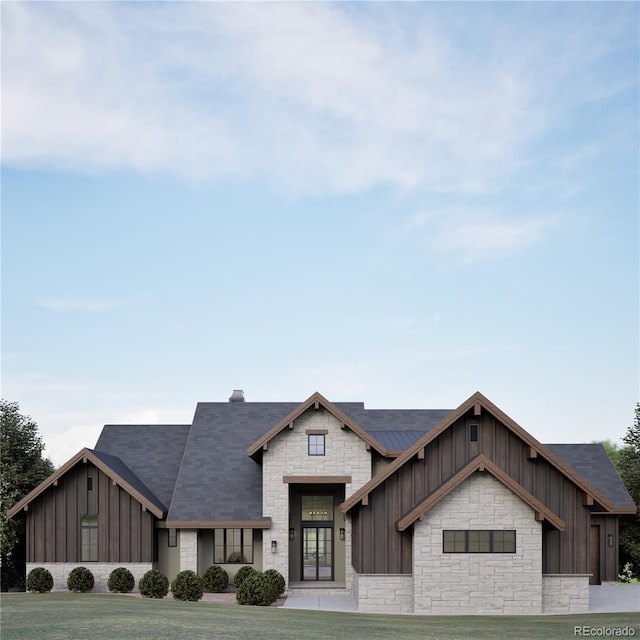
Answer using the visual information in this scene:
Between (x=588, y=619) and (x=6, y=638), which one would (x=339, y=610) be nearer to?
(x=588, y=619)

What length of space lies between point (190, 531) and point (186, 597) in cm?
356

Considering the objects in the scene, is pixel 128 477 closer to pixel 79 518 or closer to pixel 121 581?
pixel 79 518

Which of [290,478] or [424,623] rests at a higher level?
[290,478]

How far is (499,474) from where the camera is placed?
90.4 ft

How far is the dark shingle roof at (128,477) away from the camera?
3503cm

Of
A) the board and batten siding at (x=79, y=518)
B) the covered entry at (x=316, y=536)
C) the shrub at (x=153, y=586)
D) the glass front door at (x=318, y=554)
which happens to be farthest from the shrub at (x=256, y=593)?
the glass front door at (x=318, y=554)

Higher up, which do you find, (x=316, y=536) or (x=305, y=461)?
(x=305, y=461)

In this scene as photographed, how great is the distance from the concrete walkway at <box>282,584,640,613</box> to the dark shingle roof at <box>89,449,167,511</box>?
6.98m

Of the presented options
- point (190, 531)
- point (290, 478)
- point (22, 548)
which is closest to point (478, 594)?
point (290, 478)

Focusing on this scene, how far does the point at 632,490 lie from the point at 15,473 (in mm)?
28182

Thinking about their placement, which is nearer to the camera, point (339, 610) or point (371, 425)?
point (339, 610)

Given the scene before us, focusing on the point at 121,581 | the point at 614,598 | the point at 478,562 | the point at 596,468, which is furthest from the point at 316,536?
the point at 596,468

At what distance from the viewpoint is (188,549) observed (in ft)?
113

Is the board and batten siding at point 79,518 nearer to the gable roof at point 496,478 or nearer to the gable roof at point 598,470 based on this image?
the gable roof at point 496,478
